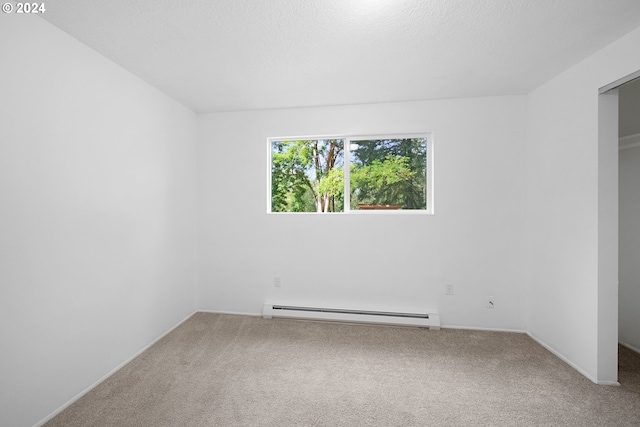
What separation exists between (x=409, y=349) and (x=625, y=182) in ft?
8.47

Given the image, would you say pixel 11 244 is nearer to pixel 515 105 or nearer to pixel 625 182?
pixel 515 105

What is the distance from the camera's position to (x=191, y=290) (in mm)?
3271

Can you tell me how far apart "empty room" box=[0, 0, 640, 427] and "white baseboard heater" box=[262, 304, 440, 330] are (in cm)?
2

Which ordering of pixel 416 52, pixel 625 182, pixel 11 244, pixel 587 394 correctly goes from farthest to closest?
pixel 625 182
pixel 416 52
pixel 587 394
pixel 11 244

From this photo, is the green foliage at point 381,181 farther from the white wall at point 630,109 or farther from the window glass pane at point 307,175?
the white wall at point 630,109

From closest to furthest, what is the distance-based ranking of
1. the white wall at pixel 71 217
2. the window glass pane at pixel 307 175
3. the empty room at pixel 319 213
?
the white wall at pixel 71 217 → the empty room at pixel 319 213 → the window glass pane at pixel 307 175

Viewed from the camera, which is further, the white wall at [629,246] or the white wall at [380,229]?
the white wall at [380,229]

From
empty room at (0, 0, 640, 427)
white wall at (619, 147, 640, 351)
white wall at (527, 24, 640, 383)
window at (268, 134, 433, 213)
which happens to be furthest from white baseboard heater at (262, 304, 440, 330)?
white wall at (619, 147, 640, 351)

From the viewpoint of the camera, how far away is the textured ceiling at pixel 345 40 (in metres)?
1.57

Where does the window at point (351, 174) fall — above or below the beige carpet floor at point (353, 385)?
above

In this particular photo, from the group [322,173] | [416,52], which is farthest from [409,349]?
[416,52]

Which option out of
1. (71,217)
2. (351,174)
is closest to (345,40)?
(351,174)

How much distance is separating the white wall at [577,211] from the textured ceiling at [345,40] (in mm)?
210

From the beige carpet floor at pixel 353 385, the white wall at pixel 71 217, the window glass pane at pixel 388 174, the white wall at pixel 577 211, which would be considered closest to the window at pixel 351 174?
the window glass pane at pixel 388 174
